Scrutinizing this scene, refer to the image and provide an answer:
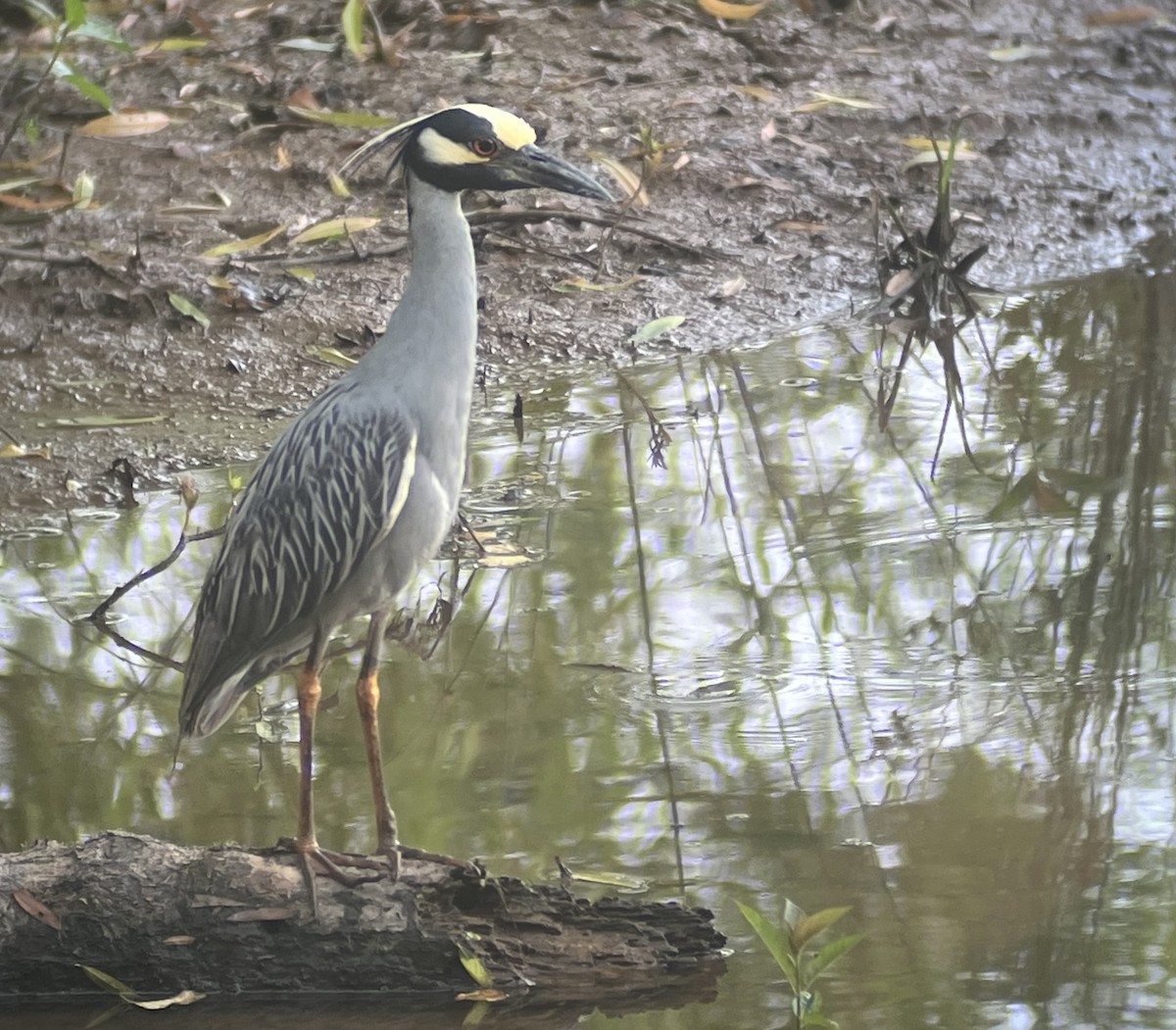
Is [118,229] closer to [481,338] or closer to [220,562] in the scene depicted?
[481,338]

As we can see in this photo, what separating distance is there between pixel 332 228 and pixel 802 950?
4.50m

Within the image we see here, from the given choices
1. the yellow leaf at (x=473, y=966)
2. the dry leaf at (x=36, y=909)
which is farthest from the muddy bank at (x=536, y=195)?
the yellow leaf at (x=473, y=966)

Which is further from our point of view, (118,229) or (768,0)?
(768,0)

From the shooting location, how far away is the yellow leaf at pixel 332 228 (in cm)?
693

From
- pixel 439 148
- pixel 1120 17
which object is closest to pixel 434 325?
pixel 439 148

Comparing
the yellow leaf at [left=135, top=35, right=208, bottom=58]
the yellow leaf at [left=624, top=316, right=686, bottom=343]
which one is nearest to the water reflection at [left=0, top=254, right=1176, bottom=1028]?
the yellow leaf at [left=624, top=316, right=686, bottom=343]

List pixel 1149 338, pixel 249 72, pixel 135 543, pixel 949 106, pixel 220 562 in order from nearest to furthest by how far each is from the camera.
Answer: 1. pixel 220 562
2. pixel 135 543
3. pixel 1149 338
4. pixel 249 72
5. pixel 949 106

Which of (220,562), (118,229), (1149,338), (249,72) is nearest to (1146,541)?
(1149,338)

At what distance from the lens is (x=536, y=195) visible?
745 cm

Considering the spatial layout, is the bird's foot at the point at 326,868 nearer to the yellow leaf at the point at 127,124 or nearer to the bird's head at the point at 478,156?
the bird's head at the point at 478,156

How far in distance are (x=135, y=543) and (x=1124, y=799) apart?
114 inches

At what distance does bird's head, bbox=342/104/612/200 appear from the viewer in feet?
Answer: 12.3

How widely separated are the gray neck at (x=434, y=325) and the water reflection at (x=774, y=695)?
0.85 metres

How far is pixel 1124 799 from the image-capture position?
12.3 ft
